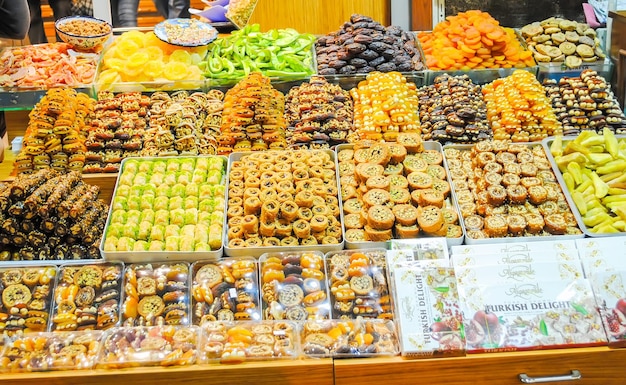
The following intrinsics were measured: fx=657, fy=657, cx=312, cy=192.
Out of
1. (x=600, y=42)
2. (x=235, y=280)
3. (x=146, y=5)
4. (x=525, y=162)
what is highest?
(x=146, y=5)

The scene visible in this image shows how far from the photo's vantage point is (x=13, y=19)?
4488 millimetres

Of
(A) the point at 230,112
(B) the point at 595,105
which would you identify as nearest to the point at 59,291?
A: (A) the point at 230,112

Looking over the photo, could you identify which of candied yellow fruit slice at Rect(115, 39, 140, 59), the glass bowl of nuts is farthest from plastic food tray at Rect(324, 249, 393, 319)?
the glass bowl of nuts

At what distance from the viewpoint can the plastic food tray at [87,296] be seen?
261 cm

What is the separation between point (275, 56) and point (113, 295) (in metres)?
2.23

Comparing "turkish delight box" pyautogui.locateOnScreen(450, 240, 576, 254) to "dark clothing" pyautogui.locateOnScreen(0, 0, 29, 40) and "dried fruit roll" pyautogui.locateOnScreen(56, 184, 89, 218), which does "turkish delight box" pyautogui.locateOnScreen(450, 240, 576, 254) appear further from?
"dark clothing" pyautogui.locateOnScreen(0, 0, 29, 40)

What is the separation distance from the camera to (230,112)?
374 centimetres

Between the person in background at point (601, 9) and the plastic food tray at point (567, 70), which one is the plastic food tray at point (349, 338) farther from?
the person in background at point (601, 9)

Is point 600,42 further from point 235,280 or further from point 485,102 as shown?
point 235,280

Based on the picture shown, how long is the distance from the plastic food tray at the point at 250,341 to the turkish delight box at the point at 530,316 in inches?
26.8

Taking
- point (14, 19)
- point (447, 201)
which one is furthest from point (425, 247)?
point (14, 19)

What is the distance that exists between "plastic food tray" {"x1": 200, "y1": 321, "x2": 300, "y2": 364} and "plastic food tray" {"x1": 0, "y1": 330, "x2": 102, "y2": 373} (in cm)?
43

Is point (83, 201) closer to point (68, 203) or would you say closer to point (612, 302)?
point (68, 203)

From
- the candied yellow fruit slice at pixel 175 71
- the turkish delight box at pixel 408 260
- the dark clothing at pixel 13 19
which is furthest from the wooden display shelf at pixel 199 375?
the dark clothing at pixel 13 19
